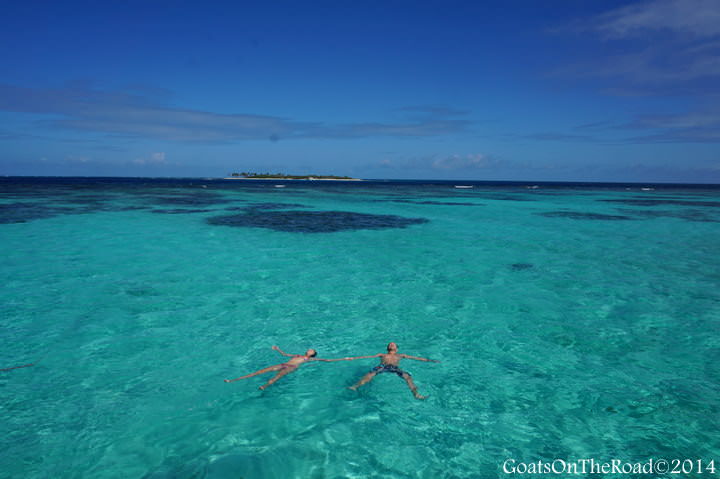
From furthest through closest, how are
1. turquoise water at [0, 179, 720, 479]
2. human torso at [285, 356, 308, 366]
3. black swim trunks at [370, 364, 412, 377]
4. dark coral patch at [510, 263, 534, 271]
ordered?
dark coral patch at [510, 263, 534, 271] < human torso at [285, 356, 308, 366] < black swim trunks at [370, 364, 412, 377] < turquoise water at [0, 179, 720, 479]

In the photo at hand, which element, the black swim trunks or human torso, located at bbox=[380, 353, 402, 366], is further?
Answer: human torso, located at bbox=[380, 353, 402, 366]

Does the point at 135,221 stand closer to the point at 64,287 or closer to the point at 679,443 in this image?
the point at 64,287

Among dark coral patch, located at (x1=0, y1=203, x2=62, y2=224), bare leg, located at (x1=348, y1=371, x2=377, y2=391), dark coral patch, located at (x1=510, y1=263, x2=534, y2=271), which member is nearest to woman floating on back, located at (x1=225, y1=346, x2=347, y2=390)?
bare leg, located at (x1=348, y1=371, x2=377, y2=391)

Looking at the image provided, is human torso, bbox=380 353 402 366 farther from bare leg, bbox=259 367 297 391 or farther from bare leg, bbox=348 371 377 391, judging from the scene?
bare leg, bbox=259 367 297 391

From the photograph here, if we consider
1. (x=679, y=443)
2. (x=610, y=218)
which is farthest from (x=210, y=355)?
(x=610, y=218)

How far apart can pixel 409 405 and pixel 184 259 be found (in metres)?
13.6

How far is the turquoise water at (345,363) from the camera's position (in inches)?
224

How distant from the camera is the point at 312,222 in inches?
1215

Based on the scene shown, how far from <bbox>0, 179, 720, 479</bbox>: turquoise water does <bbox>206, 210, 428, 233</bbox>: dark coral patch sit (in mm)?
9483

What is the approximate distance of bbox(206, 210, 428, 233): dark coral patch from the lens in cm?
2759

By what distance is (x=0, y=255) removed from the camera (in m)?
16.6

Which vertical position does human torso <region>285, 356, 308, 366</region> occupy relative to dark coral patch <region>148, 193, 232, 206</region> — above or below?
below

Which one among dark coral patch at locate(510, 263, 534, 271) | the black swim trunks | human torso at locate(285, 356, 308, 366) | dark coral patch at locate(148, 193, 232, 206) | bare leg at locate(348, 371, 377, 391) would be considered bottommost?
bare leg at locate(348, 371, 377, 391)

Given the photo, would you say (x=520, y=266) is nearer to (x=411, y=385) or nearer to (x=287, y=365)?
(x=411, y=385)
